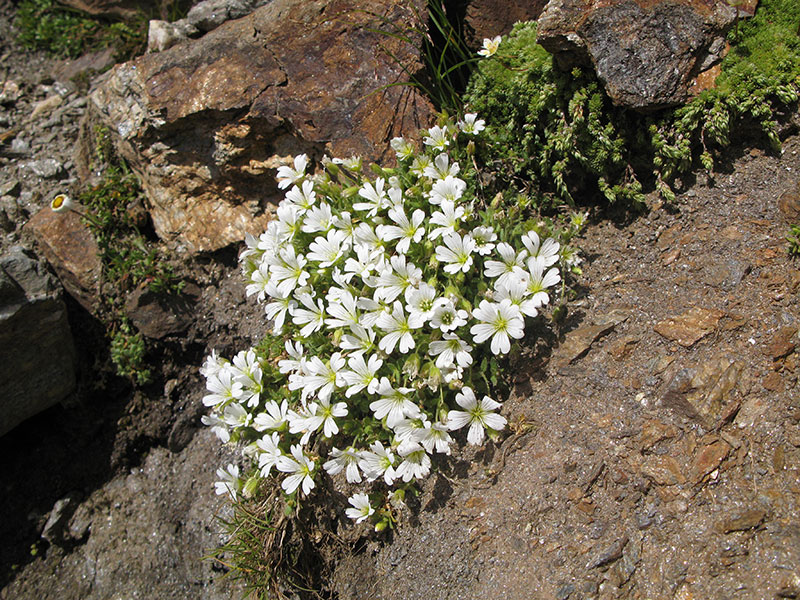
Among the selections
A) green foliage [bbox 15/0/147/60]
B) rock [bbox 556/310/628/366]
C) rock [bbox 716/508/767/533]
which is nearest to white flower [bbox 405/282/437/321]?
rock [bbox 556/310/628/366]

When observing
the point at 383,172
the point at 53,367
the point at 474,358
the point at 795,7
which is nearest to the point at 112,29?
the point at 53,367

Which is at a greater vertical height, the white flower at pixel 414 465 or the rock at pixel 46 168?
the rock at pixel 46 168

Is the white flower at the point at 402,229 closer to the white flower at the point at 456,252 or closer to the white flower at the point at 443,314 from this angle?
the white flower at the point at 456,252

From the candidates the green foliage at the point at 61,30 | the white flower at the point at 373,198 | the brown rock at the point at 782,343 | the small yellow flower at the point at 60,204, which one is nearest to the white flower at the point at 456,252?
the white flower at the point at 373,198

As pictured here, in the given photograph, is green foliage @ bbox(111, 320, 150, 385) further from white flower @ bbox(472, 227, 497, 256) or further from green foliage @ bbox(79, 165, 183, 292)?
white flower @ bbox(472, 227, 497, 256)

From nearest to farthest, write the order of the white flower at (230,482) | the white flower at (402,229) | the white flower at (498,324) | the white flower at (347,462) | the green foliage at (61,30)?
the white flower at (498,324) → the white flower at (347,462) → the white flower at (402,229) → the white flower at (230,482) → the green foliage at (61,30)

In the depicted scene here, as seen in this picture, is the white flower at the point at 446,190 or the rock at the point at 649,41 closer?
the rock at the point at 649,41

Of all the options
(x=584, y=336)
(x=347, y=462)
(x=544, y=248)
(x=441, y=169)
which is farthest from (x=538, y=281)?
(x=347, y=462)

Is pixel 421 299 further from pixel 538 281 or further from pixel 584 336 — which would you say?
pixel 584 336
